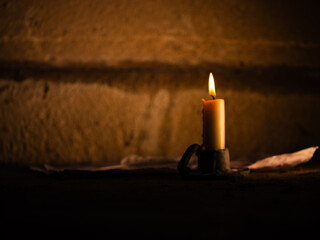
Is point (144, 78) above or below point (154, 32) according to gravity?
below

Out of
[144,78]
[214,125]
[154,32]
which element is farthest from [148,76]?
[214,125]

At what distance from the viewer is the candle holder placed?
70 cm

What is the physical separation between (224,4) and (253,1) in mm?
107

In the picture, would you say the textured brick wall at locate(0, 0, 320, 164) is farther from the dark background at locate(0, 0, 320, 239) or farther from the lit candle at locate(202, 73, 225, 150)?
the lit candle at locate(202, 73, 225, 150)

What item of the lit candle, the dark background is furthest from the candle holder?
the dark background

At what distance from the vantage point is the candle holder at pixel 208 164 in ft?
2.29

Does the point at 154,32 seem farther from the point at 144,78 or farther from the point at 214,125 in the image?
the point at 214,125

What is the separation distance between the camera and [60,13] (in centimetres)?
105

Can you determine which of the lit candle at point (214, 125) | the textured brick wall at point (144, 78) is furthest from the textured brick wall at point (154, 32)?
the lit candle at point (214, 125)

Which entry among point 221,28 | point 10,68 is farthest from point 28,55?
point 221,28

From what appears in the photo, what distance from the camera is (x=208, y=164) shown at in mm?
720

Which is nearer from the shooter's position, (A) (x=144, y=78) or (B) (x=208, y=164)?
→ (B) (x=208, y=164)

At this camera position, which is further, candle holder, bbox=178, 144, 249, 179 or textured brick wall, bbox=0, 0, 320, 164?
textured brick wall, bbox=0, 0, 320, 164

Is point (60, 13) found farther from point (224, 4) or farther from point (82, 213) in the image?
point (82, 213)
